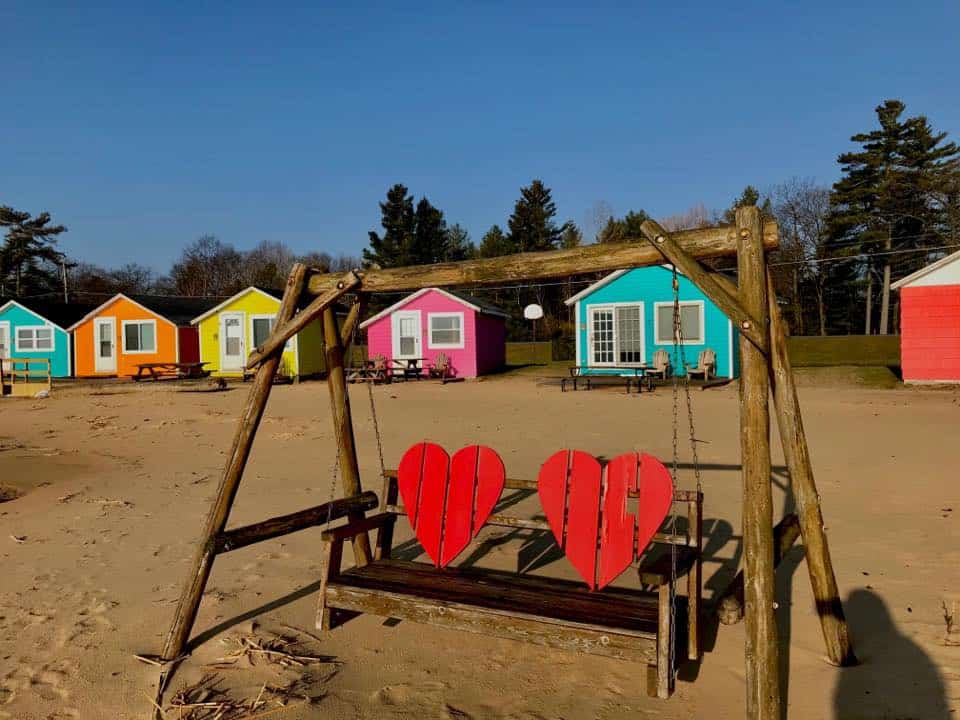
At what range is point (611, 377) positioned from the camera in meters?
26.0

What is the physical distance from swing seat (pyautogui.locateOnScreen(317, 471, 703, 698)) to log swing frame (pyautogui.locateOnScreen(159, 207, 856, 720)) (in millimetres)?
388

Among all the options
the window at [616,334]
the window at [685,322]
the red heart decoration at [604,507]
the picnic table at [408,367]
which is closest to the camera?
the red heart decoration at [604,507]

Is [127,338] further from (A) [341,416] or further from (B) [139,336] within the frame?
(A) [341,416]

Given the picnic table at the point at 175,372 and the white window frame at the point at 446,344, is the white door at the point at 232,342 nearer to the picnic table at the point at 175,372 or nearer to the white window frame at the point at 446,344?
the picnic table at the point at 175,372

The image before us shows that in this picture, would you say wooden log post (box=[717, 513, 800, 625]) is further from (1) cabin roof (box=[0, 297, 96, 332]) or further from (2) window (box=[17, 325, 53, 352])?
(2) window (box=[17, 325, 53, 352])

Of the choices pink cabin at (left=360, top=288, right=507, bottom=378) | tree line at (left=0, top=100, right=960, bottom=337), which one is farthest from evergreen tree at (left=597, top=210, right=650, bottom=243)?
pink cabin at (left=360, top=288, right=507, bottom=378)

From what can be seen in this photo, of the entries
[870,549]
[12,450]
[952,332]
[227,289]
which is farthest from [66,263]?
[870,549]

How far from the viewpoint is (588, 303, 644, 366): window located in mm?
26359

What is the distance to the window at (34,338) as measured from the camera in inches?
1366

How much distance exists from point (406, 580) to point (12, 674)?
2156 millimetres

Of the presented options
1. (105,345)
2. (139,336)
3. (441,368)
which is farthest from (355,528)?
(105,345)

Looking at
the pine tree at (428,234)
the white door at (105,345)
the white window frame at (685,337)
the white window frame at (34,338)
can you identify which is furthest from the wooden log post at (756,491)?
the pine tree at (428,234)

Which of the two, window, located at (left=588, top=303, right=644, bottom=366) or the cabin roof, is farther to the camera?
the cabin roof

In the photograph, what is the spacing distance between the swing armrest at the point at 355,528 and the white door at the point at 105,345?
108ft
